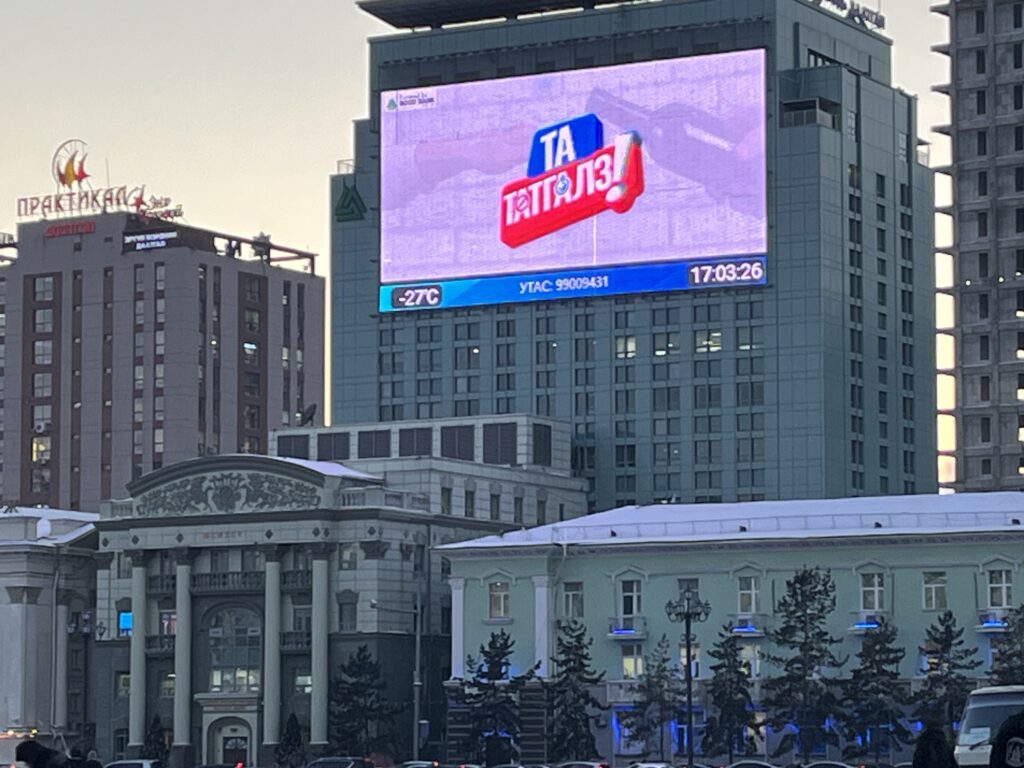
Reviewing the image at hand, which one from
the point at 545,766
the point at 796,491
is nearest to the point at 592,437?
the point at 796,491

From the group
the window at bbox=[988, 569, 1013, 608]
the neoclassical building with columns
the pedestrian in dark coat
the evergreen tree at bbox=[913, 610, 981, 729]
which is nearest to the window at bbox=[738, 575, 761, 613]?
the evergreen tree at bbox=[913, 610, 981, 729]


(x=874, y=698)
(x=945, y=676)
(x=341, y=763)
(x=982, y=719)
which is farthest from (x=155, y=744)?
(x=982, y=719)

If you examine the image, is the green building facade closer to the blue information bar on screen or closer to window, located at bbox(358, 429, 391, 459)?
window, located at bbox(358, 429, 391, 459)

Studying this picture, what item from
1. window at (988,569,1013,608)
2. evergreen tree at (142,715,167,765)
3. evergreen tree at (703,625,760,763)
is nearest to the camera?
evergreen tree at (703,625,760,763)

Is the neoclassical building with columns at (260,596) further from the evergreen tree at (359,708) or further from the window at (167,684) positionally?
the evergreen tree at (359,708)

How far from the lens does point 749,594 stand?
125m

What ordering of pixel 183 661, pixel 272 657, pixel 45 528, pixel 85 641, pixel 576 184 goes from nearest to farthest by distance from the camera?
pixel 272 657 < pixel 183 661 < pixel 85 641 < pixel 45 528 < pixel 576 184

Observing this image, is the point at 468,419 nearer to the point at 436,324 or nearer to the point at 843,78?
the point at 436,324

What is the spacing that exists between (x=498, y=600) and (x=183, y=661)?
2028 centimetres

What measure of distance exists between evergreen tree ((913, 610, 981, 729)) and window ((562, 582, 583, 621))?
18653 millimetres

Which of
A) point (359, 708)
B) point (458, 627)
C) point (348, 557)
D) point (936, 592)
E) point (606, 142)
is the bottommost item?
point (359, 708)

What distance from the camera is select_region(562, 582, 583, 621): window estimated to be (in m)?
130

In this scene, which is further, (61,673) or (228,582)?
(61,673)

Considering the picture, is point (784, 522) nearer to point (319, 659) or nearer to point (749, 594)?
point (749, 594)
